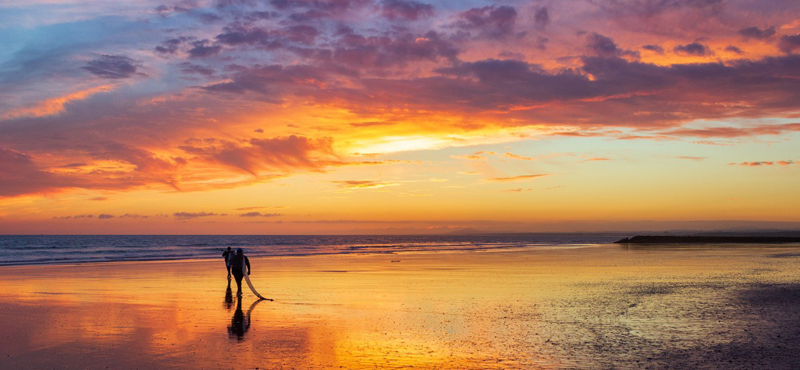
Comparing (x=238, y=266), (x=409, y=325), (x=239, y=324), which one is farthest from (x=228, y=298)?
(x=409, y=325)

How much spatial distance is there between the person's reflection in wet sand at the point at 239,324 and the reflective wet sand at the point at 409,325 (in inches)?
2.0

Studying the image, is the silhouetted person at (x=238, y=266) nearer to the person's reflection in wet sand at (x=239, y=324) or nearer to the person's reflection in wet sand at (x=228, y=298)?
the person's reflection in wet sand at (x=228, y=298)

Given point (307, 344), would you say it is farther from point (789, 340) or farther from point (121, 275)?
point (121, 275)

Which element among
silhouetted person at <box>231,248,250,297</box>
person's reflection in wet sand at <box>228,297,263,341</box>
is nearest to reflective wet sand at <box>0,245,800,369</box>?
person's reflection in wet sand at <box>228,297,263,341</box>

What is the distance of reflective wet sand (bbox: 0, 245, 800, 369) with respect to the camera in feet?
38.4

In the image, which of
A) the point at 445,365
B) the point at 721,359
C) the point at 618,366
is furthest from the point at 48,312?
the point at 721,359

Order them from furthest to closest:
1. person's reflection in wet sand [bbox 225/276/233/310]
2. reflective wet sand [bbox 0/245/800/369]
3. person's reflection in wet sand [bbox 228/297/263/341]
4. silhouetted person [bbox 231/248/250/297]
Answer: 1. silhouetted person [bbox 231/248/250/297]
2. person's reflection in wet sand [bbox 225/276/233/310]
3. person's reflection in wet sand [bbox 228/297/263/341]
4. reflective wet sand [bbox 0/245/800/369]

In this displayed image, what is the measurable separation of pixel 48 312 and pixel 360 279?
1477 cm

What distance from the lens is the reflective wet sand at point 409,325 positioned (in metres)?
11.7

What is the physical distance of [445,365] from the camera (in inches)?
→ 439

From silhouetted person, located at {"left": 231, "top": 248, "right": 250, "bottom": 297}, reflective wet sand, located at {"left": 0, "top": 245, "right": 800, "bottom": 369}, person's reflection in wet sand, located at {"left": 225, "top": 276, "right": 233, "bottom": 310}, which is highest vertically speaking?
silhouetted person, located at {"left": 231, "top": 248, "right": 250, "bottom": 297}

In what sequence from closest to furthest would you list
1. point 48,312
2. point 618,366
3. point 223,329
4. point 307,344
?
point 618,366, point 307,344, point 223,329, point 48,312

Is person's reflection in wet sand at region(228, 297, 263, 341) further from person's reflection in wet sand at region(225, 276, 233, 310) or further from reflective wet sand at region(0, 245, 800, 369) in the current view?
person's reflection in wet sand at region(225, 276, 233, 310)

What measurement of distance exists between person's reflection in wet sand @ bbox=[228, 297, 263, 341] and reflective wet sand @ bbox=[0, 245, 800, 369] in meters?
0.05
